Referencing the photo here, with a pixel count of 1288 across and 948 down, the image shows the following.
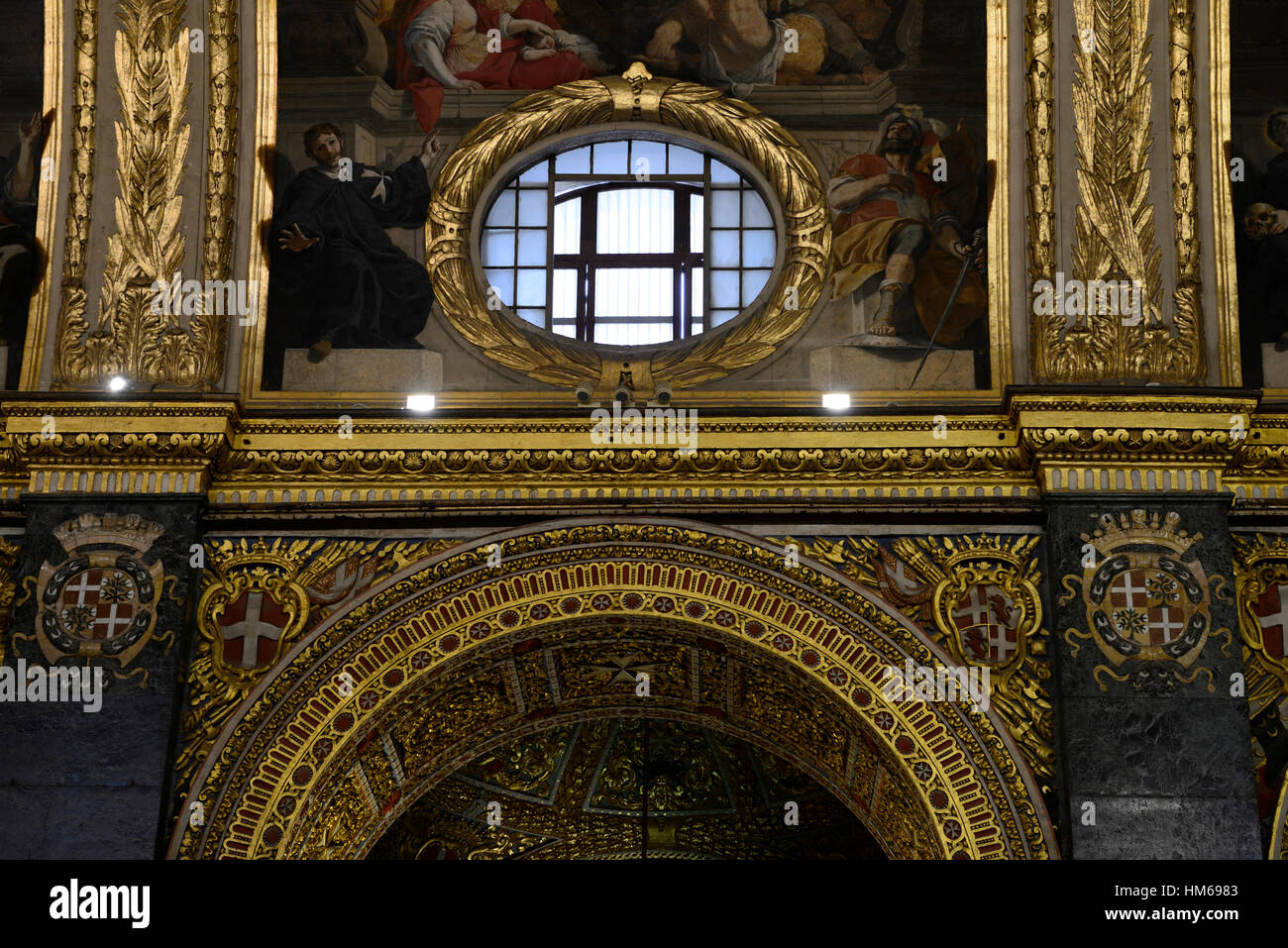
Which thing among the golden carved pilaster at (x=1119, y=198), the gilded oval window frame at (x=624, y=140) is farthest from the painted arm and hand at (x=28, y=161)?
the golden carved pilaster at (x=1119, y=198)

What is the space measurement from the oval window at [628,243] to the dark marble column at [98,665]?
3038 millimetres

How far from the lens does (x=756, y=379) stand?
54.2ft

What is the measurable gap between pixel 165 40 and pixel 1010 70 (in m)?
5.98

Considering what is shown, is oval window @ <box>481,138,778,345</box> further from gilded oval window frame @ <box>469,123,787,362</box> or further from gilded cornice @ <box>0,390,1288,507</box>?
gilded cornice @ <box>0,390,1288,507</box>

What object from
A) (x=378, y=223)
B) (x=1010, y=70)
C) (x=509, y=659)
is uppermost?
(x=1010, y=70)

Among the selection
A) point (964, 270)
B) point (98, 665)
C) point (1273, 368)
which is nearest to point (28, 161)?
point (98, 665)

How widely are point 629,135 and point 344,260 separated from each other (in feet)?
7.43

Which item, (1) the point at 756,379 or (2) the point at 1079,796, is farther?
(1) the point at 756,379

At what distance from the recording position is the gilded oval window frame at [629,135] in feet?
54.4

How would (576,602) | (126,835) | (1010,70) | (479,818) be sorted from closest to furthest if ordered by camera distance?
1. (126,835)
2. (576,602)
3. (1010,70)
4. (479,818)

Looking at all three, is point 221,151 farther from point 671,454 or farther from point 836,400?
point 836,400

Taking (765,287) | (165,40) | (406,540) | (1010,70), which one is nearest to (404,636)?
(406,540)

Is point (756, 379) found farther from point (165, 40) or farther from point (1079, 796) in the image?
point (165, 40)

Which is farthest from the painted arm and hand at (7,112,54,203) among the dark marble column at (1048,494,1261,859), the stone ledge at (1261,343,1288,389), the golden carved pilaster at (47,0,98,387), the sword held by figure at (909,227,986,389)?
the stone ledge at (1261,343,1288,389)
